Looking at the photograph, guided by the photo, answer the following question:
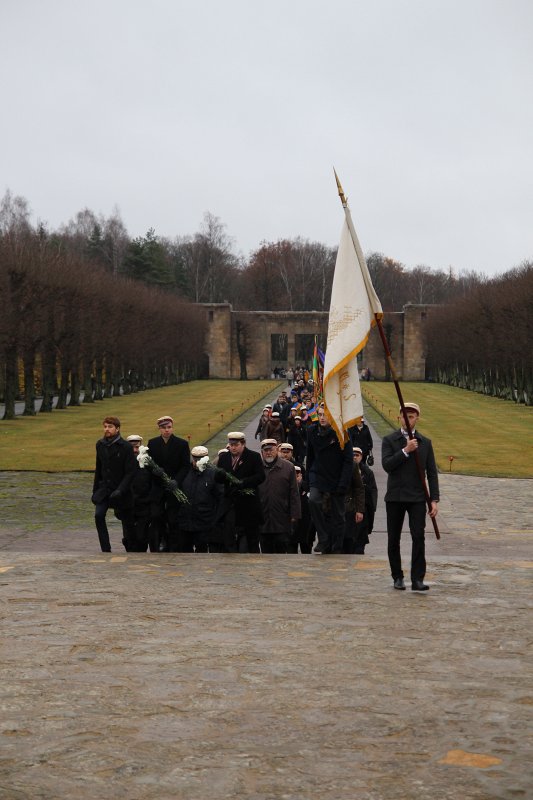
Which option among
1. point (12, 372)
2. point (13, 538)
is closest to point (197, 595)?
point (13, 538)

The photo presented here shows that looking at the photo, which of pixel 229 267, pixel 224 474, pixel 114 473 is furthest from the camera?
pixel 229 267

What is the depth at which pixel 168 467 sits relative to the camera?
13703 millimetres

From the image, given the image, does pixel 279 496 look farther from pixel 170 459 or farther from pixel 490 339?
pixel 490 339

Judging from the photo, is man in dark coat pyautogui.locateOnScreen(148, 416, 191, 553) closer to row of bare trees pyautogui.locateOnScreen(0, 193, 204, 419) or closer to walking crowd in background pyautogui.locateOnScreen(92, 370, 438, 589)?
walking crowd in background pyautogui.locateOnScreen(92, 370, 438, 589)

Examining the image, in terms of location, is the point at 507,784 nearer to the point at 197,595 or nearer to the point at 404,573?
the point at 197,595

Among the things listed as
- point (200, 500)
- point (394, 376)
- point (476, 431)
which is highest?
point (394, 376)

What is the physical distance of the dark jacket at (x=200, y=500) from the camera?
13375 mm

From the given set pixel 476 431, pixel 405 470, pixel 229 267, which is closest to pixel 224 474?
pixel 405 470

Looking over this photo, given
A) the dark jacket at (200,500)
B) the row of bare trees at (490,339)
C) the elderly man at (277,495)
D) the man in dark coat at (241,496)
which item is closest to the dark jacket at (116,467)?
the dark jacket at (200,500)

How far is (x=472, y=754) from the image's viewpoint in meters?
6.36

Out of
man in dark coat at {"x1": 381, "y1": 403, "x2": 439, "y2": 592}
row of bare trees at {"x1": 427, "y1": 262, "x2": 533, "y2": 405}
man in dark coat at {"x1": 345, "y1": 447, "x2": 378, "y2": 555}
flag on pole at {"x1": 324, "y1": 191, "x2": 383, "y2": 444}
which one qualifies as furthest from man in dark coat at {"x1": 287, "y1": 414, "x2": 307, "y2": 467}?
row of bare trees at {"x1": 427, "y1": 262, "x2": 533, "y2": 405}

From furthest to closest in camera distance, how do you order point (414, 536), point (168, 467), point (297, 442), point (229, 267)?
point (229, 267) → point (297, 442) → point (168, 467) → point (414, 536)

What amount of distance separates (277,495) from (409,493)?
2.83 metres

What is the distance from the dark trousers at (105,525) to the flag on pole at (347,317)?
111 inches
